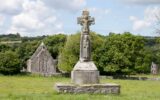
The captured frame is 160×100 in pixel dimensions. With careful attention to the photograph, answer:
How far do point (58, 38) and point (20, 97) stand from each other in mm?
95786

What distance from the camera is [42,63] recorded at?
90.4 m

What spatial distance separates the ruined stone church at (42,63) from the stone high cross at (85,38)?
6738 centimetres

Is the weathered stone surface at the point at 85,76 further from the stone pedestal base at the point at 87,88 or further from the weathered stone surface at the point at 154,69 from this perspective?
the weathered stone surface at the point at 154,69

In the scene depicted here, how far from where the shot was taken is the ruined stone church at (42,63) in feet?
293

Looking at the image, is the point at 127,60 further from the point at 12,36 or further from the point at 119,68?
the point at 12,36

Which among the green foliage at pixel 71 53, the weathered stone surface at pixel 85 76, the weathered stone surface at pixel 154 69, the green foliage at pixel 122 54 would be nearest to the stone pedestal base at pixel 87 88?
the weathered stone surface at pixel 85 76

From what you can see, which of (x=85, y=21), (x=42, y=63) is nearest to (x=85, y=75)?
(x=85, y=21)

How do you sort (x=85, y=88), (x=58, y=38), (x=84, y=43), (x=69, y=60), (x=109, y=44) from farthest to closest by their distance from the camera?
1. (x=58, y=38)
2. (x=109, y=44)
3. (x=69, y=60)
4. (x=84, y=43)
5. (x=85, y=88)

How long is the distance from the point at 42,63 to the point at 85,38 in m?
69.3

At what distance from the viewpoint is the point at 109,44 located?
7825 cm

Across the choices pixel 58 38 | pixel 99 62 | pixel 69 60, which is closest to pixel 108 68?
pixel 99 62

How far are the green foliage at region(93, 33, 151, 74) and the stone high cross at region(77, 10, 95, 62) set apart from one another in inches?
2069

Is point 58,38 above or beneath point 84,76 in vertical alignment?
above

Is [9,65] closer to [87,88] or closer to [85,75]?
[85,75]
